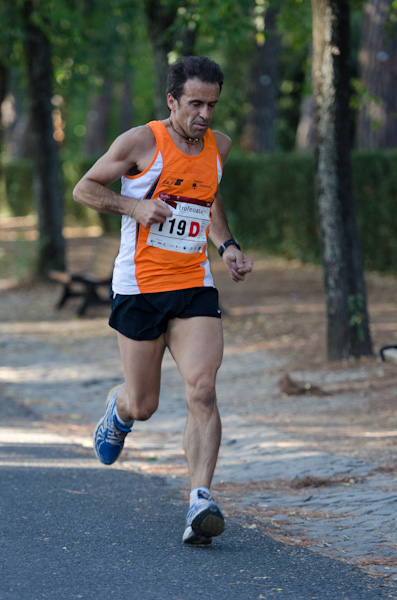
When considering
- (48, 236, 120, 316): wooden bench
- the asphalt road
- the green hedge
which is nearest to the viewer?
the asphalt road

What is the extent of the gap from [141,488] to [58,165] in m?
12.3

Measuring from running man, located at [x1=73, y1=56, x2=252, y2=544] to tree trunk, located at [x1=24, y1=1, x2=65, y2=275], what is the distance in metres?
12.8

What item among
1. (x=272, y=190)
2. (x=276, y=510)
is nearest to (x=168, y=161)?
(x=276, y=510)

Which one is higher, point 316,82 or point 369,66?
point 316,82

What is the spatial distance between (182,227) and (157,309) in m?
0.41

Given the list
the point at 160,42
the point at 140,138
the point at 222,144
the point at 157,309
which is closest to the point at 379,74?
the point at 160,42

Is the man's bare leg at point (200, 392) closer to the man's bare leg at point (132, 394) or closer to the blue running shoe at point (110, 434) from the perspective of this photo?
the man's bare leg at point (132, 394)

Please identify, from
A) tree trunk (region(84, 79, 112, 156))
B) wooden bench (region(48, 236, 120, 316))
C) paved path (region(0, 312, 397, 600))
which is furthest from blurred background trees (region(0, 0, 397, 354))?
tree trunk (region(84, 79, 112, 156))

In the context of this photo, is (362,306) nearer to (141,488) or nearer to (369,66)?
(141,488)

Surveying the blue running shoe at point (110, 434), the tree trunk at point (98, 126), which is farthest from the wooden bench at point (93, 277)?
the tree trunk at point (98, 126)

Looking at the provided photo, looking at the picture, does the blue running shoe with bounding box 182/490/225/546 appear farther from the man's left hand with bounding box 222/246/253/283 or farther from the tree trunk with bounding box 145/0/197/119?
the tree trunk with bounding box 145/0/197/119

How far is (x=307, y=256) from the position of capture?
774 inches

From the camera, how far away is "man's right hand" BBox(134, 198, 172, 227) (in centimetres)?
462

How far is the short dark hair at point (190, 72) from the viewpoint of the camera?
4730mm
